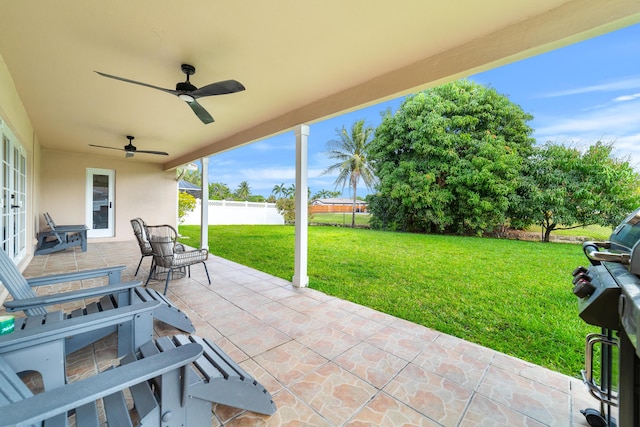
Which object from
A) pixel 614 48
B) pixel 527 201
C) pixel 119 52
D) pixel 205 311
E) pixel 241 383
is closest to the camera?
pixel 241 383

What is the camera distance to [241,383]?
152 centimetres

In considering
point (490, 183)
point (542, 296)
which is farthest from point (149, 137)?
point (490, 183)

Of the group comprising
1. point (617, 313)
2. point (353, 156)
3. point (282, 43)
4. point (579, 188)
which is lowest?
point (617, 313)

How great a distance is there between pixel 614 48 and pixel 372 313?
30.1 ft

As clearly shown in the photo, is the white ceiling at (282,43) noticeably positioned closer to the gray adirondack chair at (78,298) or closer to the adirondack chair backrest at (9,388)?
the gray adirondack chair at (78,298)

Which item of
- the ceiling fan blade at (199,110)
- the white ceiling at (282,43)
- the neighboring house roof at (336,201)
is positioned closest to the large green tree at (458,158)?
the neighboring house roof at (336,201)

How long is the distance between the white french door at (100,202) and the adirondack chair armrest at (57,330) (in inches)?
327

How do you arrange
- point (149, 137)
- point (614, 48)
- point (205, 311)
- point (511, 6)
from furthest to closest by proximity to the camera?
point (614, 48), point (149, 137), point (205, 311), point (511, 6)

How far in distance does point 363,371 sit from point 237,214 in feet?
46.6

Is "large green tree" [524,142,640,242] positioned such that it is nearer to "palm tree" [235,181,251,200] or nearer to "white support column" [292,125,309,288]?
"white support column" [292,125,309,288]

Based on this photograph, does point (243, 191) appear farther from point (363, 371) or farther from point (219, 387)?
point (219, 387)

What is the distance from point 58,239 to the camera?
618 centimetres

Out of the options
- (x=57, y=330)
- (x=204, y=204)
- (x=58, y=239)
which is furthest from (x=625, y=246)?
(x=58, y=239)

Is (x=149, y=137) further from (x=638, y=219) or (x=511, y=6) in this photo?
(x=638, y=219)
